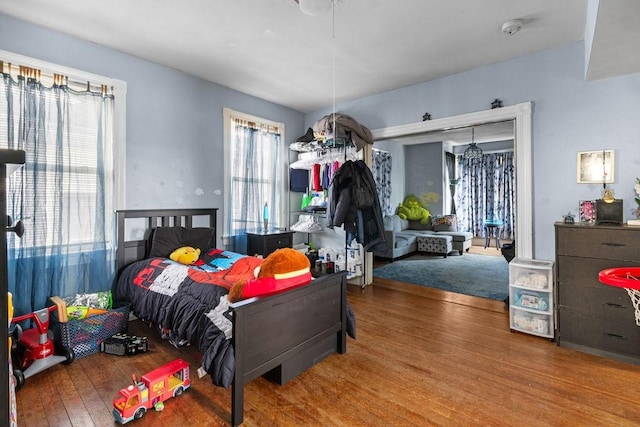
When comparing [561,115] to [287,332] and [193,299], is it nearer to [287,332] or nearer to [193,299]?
[287,332]

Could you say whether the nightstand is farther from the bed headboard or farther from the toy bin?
the toy bin

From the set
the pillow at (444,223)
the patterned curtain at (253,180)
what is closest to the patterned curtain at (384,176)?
the pillow at (444,223)

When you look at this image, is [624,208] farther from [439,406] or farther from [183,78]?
[183,78]

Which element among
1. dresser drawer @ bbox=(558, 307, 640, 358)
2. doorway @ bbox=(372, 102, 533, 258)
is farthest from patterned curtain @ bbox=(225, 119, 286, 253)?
dresser drawer @ bbox=(558, 307, 640, 358)

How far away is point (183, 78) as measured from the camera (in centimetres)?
347

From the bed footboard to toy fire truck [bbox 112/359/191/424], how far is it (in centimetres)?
47

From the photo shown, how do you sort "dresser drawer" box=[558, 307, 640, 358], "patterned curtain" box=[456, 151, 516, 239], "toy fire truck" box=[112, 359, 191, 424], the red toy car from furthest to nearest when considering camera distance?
"patterned curtain" box=[456, 151, 516, 239], "dresser drawer" box=[558, 307, 640, 358], the red toy car, "toy fire truck" box=[112, 359, 191, 424]

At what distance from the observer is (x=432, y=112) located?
3.68m

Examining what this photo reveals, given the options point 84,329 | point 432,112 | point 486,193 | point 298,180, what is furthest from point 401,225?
point 84,329

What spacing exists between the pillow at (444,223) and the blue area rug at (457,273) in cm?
91

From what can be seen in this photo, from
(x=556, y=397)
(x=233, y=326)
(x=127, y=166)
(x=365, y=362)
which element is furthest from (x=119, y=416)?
(x=556, y=397)

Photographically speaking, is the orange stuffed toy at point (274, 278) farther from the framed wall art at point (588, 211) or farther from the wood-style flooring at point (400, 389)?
the framed wall art at point (588, 211)

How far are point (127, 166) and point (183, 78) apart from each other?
3.84 feet

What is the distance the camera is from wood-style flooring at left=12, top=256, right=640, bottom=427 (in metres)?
1.70
